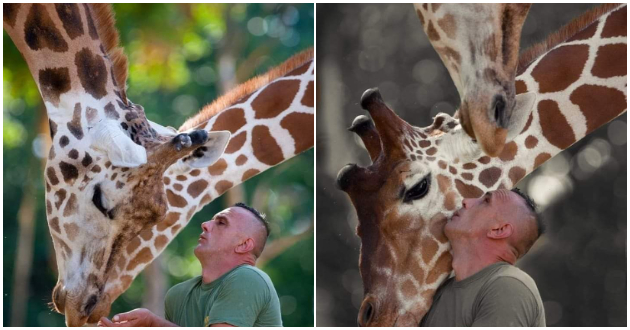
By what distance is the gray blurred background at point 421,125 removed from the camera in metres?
2.92

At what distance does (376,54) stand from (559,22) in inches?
26.1

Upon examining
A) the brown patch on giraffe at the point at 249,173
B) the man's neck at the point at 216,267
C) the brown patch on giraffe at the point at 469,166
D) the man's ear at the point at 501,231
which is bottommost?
the man's neck at the point at 216,267

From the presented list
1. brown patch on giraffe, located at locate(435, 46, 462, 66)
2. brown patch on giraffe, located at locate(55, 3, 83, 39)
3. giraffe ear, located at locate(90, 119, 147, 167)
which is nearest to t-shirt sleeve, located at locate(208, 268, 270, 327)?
giraffe ear, located at locate(90, 119, 147, 167)

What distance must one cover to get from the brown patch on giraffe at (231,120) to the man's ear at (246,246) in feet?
1.63

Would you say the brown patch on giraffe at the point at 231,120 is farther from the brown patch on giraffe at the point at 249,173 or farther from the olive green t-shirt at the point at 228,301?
the olive green t-shirt at the point at 228,301

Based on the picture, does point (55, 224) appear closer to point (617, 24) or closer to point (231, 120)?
point (231, 120)

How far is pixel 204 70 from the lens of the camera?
3.20 metres

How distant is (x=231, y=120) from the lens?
10.8 ft

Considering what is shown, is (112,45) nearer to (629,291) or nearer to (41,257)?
(41,257)

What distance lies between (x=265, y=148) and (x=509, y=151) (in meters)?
0.95

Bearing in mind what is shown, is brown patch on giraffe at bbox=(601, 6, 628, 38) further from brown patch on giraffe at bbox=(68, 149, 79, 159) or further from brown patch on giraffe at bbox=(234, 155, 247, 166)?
brown patch on giraffe at bbox=(68, 149, 79, 159)

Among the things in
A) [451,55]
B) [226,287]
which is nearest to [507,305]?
[451,55]

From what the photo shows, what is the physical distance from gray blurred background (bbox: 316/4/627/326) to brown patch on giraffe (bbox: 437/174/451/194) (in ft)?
0.69

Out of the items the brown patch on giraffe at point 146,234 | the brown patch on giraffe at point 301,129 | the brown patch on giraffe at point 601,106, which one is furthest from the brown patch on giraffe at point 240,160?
the brown patch on giraffe at point 601,106
